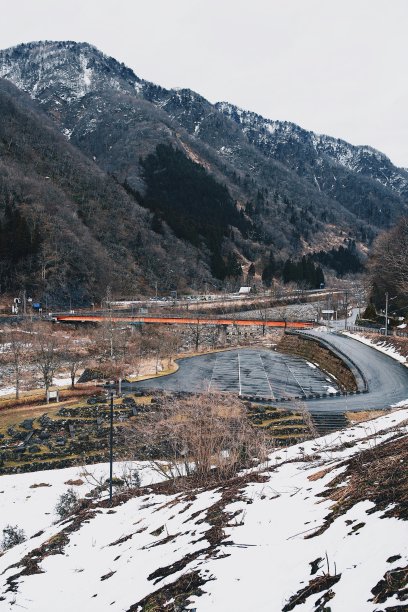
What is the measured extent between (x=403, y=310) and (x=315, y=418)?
129 ft

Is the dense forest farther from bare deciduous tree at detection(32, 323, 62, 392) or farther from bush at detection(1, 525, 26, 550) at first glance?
bush at detection(1, 525, 26, 550)

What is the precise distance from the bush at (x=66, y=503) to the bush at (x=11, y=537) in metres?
1.75

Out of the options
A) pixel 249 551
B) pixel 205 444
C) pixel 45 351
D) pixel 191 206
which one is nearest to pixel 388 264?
pixel 45 351

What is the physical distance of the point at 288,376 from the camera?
157 ft

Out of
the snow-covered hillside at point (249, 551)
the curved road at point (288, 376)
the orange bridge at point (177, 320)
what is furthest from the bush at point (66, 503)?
the orange bridge at point (177, 320)

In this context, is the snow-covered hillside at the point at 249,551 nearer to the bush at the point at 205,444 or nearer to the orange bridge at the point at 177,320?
the bush at the point at 205,444

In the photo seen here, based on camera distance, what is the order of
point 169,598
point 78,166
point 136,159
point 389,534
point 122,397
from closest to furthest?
point 389,534
point 169,598
point 122,397
point 78,166
point 136,159

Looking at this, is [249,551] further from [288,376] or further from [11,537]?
[288,376]

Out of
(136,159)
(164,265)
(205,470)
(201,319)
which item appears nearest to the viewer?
(205,470)

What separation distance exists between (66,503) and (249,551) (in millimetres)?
15699

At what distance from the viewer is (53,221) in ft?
320

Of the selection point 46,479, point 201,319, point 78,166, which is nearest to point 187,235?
point 78,166

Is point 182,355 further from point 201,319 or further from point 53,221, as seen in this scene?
point 53,221

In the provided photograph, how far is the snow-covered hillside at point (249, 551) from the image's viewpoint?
4762 millimetres
